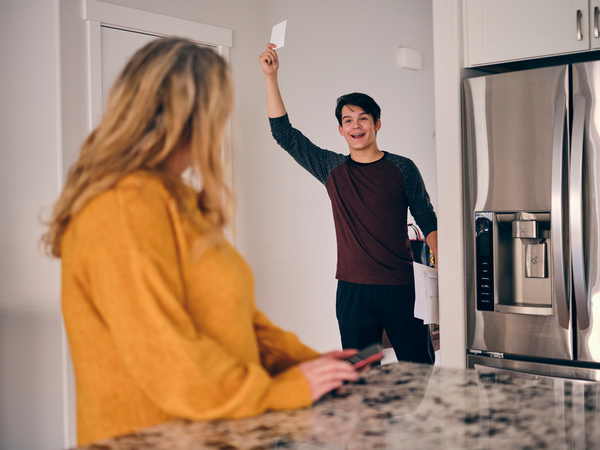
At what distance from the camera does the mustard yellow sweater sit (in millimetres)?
750

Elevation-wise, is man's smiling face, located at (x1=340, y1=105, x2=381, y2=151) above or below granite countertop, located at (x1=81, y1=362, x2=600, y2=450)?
above

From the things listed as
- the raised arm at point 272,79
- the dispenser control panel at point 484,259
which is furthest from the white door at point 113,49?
the dispenser control panel at point 484,259

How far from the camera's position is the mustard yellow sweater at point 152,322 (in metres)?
0.75

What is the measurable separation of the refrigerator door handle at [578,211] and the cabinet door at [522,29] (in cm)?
26

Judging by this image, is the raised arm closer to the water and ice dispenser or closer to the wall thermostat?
the water and ice dispenser

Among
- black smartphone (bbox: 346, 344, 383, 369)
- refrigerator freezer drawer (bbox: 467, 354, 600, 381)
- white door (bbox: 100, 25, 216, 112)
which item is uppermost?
white door (bbox: 100, 25, 216, 112)

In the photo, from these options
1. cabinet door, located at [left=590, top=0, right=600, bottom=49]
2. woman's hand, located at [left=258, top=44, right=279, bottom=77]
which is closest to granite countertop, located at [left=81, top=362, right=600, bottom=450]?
cabinet door, located at [left=590, top=0, right=600, bottom=49]

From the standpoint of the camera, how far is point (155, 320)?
2.44 feet

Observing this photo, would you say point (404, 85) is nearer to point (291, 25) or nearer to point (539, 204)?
point (291, 25)

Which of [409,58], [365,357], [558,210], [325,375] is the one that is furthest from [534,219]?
[409,58]

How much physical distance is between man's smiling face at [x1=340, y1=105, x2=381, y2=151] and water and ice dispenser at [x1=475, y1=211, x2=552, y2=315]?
0.79m

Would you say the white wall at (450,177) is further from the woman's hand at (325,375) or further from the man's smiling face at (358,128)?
the woman's hand at (325,375)

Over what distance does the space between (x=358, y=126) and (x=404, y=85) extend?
1.82 m

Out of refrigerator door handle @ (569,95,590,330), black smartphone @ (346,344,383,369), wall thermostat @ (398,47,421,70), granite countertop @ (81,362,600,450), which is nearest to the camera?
granite countertop @ (81,362,600,450)
